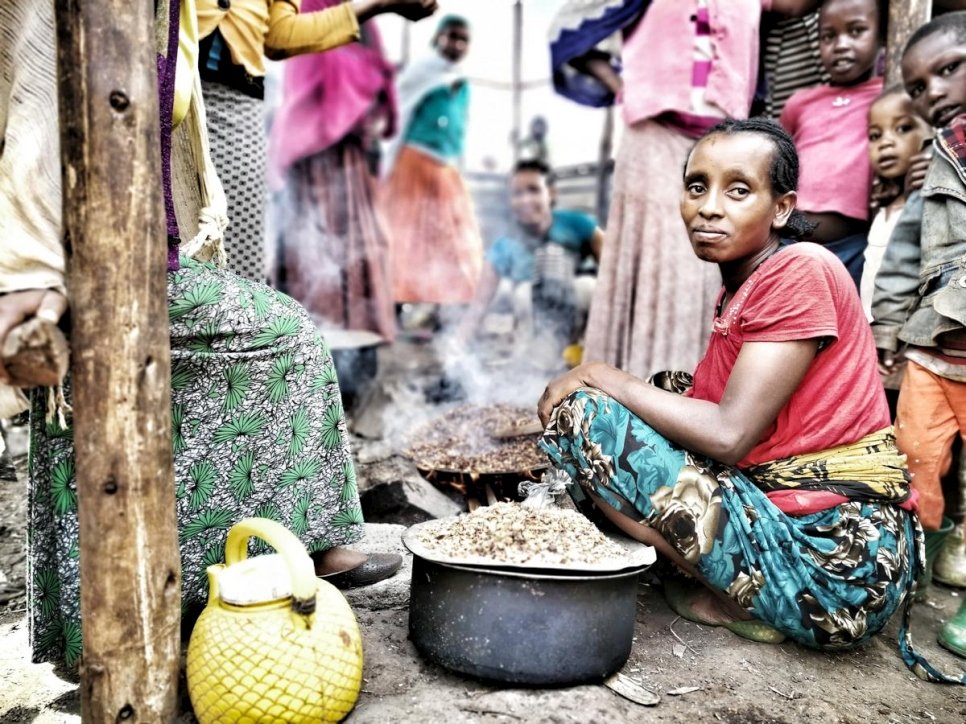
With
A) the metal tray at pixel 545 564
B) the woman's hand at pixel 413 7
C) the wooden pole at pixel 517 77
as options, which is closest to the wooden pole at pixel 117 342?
the metal tray at pixel 545 564

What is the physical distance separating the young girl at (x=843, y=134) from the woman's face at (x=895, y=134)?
7.3 inches

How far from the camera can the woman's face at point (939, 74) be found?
2990mm

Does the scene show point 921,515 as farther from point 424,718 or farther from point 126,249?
point 126,249

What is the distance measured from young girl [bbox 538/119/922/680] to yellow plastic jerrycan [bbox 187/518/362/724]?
3.01 ft

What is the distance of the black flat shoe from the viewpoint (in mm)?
2549

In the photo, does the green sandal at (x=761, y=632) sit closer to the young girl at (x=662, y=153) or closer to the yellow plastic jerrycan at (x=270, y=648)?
the yellow plastic jerrycan at (x=270, y=648)

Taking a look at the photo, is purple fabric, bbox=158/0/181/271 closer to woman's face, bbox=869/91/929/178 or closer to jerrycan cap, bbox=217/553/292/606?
jerrycan cap, bbox=217/553/292/606

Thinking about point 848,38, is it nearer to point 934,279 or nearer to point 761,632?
point 934,279

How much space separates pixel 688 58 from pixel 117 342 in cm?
320

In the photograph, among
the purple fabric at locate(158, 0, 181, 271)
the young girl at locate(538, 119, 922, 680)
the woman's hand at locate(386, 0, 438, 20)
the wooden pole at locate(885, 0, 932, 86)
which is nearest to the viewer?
the purple fabric at locate(158, 0, 181, 271)

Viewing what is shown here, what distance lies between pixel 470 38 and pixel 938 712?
630cm

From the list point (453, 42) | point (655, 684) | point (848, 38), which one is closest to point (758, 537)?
point (655, 684)

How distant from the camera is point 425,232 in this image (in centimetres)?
787

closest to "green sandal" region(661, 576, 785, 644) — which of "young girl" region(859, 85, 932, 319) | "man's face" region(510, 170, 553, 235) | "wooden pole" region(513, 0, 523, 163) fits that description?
"young girl" region(859, 85, 932, 319)
